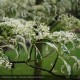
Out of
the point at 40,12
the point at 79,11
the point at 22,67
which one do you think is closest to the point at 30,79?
the point at 22,67

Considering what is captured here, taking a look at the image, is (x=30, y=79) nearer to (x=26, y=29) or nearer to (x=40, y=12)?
(x=40, y=12)

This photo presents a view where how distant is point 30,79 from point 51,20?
1.40ft

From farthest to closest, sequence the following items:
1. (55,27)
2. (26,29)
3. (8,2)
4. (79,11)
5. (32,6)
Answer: (79,11) < (55,27) < (32,6) < (8,2) < (26,29)

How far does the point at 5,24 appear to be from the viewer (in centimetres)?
122

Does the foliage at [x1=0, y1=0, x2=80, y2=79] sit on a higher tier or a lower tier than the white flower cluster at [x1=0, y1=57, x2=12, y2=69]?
higher

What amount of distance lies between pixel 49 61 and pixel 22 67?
176 mm

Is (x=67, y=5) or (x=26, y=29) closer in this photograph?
(x=26, y=29)

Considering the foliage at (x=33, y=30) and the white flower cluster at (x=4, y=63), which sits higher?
the foliage at (x=33, y=30)

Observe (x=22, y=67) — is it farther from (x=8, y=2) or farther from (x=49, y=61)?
(x=8, y=2)

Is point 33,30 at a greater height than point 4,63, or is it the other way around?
point 33,30

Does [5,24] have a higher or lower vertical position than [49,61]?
higher

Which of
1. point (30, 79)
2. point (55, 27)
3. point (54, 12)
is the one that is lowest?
point (30, 79)

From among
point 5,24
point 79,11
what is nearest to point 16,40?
point 5,24

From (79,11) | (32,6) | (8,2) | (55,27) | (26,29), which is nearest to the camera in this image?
(26,29)
